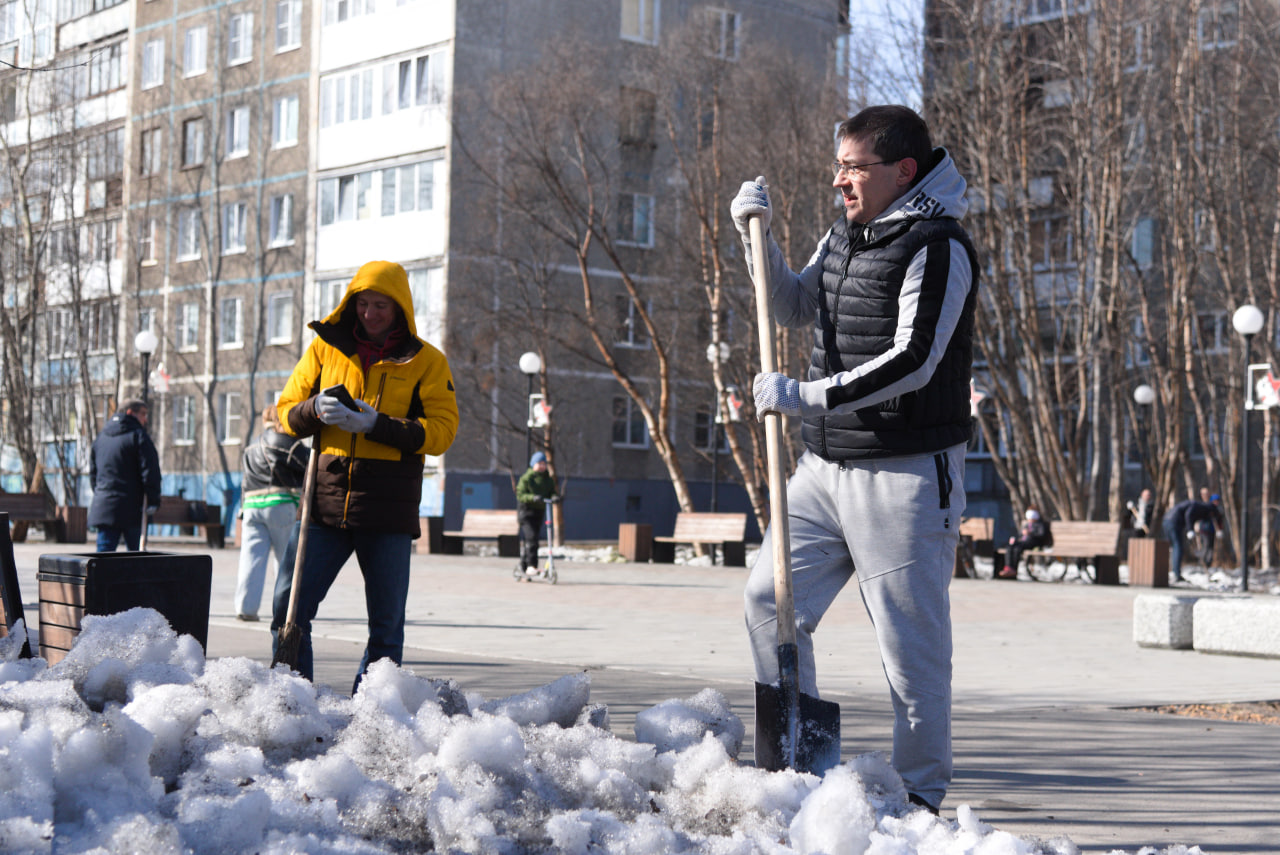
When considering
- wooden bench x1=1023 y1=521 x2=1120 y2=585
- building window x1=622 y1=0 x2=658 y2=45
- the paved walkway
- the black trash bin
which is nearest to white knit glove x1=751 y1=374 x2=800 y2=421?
the paved walkway

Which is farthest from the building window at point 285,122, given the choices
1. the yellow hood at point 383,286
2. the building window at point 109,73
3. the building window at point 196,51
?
the yellow hood at point 383,286

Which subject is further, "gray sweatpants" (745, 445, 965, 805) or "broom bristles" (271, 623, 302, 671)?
"broom bristles" (271, 623, 302, 671)

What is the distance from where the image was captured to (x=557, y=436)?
4150 centimetres

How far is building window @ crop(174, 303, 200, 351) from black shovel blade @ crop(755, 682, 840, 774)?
44.2 meters

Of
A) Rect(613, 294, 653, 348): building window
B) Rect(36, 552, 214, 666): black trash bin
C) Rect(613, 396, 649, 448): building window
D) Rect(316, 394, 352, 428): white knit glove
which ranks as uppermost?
Rect(613, 294, 653, 348): building window

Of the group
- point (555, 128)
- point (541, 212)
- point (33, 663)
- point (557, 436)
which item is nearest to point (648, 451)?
point (557, 436)

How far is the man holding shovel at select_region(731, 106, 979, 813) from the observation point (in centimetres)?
460

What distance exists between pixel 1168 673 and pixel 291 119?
1502 inches

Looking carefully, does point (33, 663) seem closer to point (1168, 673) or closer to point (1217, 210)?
point (1168, 673)

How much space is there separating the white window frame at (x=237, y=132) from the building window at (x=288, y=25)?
2.23 metres

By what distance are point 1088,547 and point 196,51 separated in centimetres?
3304

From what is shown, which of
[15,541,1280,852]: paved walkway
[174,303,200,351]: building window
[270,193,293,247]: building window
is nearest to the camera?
[15,541,1280,852]: paved walkway

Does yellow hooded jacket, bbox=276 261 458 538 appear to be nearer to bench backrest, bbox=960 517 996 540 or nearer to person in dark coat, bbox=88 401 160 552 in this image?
person in dark coat, bbox=88 401 160 552

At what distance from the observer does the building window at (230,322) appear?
4559 cm
